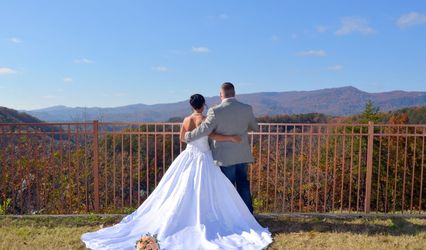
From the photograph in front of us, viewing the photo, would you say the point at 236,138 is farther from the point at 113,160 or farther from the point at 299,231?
the point at 113,160

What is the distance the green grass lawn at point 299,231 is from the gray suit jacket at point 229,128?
1057 millimetres

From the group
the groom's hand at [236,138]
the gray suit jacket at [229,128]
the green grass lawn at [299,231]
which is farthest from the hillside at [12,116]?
the groom's hand at [236,138]

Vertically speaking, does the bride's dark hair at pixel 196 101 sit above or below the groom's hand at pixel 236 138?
above

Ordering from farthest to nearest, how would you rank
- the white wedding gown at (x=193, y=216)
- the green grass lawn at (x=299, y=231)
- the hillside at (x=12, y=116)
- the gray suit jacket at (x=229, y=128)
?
the hillside at (x=12, y=116) → the gray suit jacket at (x=229, y=128) → the green grass lawn at (x=299, y=231) → the white wedding gown at (x=193, y=216)

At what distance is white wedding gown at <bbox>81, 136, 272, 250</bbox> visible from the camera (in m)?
4.36

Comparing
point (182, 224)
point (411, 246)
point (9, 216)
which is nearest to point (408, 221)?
point (411, 246)

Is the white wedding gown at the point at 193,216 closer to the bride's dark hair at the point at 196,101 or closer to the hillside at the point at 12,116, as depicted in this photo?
the bride's dark hair at the point at 196,101

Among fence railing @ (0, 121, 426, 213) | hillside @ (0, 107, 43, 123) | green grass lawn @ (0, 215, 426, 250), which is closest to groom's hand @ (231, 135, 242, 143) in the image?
fence railing @ (0, 121, 426, 213)

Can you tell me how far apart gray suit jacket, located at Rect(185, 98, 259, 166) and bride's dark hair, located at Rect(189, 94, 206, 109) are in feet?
0.49

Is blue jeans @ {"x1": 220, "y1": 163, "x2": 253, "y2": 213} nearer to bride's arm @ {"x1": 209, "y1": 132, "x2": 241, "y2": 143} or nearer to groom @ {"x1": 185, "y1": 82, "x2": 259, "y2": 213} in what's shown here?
groom @ {"x1": 185, "y1": 82, "x2": 259, "y2": 213}

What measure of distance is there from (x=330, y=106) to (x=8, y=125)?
216 feet

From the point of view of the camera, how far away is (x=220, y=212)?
480cm

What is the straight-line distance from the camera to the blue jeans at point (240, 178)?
16.7 feet

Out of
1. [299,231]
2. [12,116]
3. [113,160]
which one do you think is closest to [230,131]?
[299,231]
